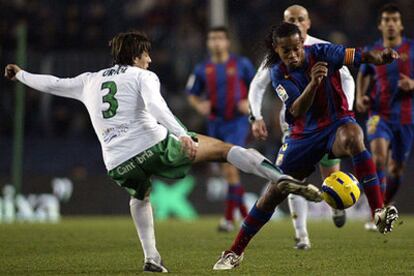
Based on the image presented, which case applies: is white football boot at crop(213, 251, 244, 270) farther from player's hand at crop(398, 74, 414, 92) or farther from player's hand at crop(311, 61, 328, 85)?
player's hand at crop(398, 74, 414, 92)

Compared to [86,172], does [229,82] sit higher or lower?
higher

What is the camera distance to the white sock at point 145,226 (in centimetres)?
695

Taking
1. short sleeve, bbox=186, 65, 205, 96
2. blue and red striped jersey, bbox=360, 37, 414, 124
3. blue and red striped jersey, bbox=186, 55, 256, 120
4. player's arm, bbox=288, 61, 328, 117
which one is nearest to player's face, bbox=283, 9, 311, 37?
player's arm, bbox=288, 61, 328, 117

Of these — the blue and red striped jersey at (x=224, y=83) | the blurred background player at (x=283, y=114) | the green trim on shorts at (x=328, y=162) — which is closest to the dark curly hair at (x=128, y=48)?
the blurred background player at (x=283, y=114)

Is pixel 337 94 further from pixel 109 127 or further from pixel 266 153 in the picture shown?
pixel 266 153

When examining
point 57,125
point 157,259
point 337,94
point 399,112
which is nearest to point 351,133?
point 337,94

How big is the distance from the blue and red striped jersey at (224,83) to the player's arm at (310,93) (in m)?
5.50

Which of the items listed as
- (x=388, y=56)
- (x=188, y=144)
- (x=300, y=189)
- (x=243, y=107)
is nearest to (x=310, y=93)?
(x=388, y=56)

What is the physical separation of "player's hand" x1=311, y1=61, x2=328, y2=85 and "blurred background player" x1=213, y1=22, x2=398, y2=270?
98mm

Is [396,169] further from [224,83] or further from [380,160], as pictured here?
[224,83]

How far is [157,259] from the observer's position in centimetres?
690

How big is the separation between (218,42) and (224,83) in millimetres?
561

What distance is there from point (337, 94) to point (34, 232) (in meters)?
5.56

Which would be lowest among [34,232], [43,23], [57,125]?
[34,232]
